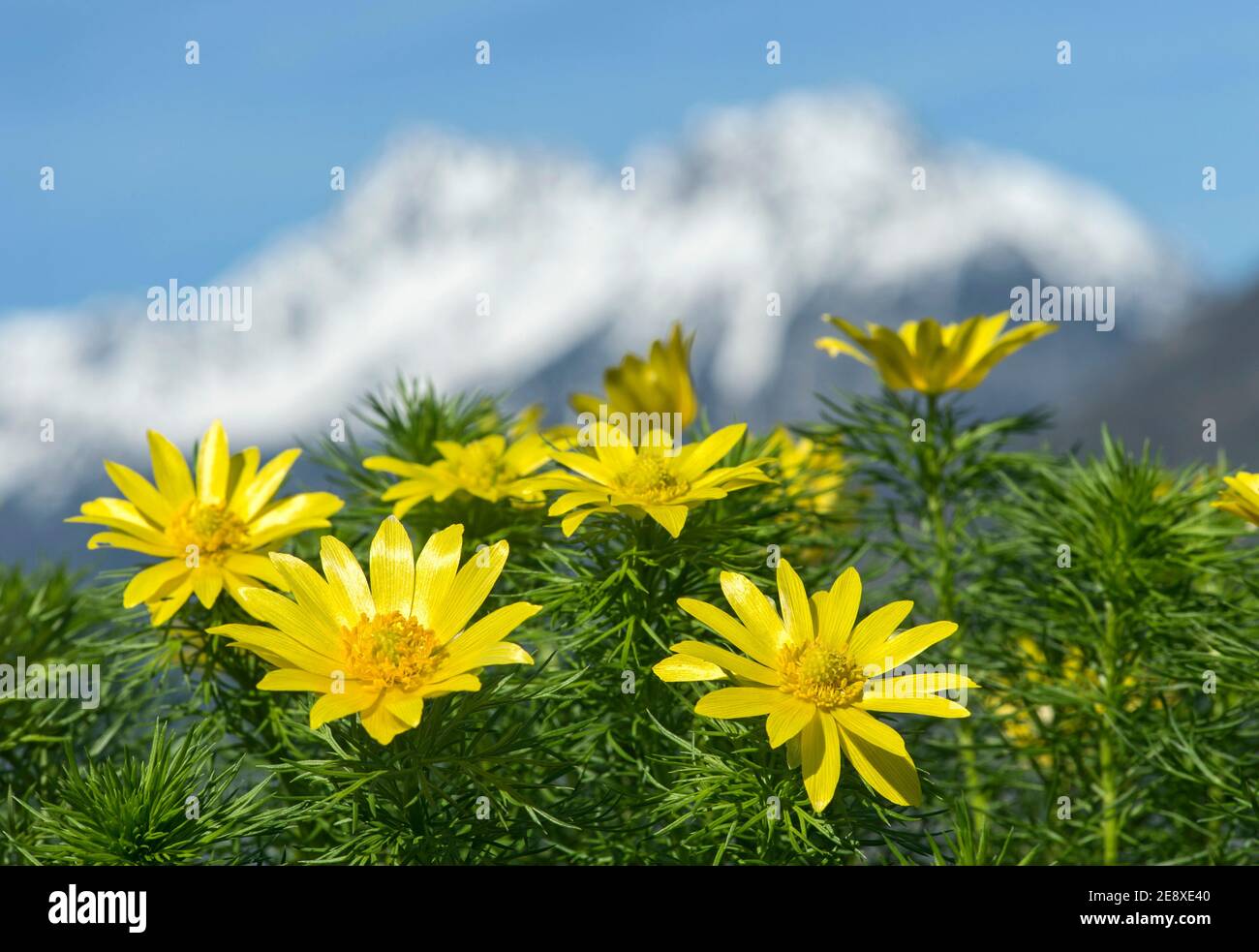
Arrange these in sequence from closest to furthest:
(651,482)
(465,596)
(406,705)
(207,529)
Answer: (406,705) → (465,596) → (651,482) → (207,529)

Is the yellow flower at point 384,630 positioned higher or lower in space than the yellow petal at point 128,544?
lower

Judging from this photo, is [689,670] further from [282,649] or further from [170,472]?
[170,472]

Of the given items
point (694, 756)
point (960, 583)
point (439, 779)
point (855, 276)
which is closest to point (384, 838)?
point (439, 779)

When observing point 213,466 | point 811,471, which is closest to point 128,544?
point 213,466

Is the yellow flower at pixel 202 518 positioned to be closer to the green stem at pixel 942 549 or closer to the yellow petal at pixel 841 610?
the yellow petal at pixel 841 610

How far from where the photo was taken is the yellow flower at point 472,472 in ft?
4.01

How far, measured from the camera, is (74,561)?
1.75 meters

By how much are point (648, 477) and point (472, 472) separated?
28 centimetres

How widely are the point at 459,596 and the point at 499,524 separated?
390 mm

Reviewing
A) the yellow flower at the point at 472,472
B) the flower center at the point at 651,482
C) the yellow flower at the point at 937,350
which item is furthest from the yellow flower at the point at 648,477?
the yellow flower at the point at 937,350

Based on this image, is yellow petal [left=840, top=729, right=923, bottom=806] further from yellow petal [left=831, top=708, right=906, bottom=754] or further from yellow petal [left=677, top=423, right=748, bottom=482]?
yellow petal [left=677, top=423, right=748, bottom=482]

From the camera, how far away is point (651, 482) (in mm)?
1079

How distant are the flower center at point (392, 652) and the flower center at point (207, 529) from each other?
A: 0.32m
